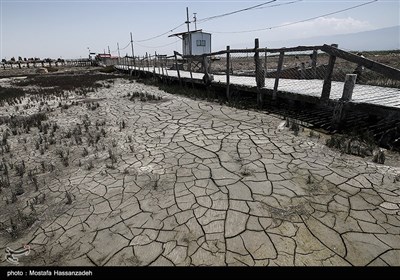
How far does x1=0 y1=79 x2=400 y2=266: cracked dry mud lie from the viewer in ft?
9.25

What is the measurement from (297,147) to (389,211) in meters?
2.15

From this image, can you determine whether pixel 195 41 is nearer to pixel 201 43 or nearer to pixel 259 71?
pixel 201 43

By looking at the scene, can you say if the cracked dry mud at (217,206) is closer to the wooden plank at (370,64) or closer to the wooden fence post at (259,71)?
the wooden plank at (370,64)

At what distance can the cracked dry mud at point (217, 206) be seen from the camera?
2818mm

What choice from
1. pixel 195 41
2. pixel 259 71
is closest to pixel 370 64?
pixel 259 71

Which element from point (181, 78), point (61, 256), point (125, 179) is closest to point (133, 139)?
point (125, 179)

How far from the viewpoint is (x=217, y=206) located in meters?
Result: 3.55

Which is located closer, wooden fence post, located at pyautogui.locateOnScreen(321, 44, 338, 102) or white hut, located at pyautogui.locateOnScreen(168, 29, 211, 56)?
wooden fence post, located at pyautogui.locateOnScreen(321, 44, 338, 102)

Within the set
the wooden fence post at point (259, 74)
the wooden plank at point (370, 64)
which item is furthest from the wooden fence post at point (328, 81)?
the wooden fence post at point (259, 74)

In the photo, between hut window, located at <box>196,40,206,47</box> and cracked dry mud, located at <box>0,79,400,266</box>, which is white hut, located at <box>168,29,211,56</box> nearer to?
hut window, located at <box>196,40,206,47</box>

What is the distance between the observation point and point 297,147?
17.3ft

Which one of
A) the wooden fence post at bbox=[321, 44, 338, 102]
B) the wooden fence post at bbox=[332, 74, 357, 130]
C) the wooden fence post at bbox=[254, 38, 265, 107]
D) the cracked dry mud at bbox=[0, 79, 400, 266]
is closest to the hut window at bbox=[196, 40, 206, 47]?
the wooden fence post at bbox=[254, 38, 265, 107]

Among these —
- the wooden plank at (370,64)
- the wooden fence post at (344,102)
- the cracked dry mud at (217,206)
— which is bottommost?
the cracked dry mud at (217,206)

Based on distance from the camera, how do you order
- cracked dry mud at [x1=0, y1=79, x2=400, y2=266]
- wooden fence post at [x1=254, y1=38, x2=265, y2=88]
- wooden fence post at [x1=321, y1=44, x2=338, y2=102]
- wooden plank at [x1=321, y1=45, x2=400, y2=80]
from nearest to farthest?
1. cracked dry mud at [x1=0, y1=79, x2=400, y2=266]
2. wooden plank at [x1=321, y1=45, x2=400, y2=80]
3. wooden fence post at [x1=321, y1=44, x2=338, y2=102]
4. wooden fence post at [x1=254, y1=38, x2=265, y2=88]
